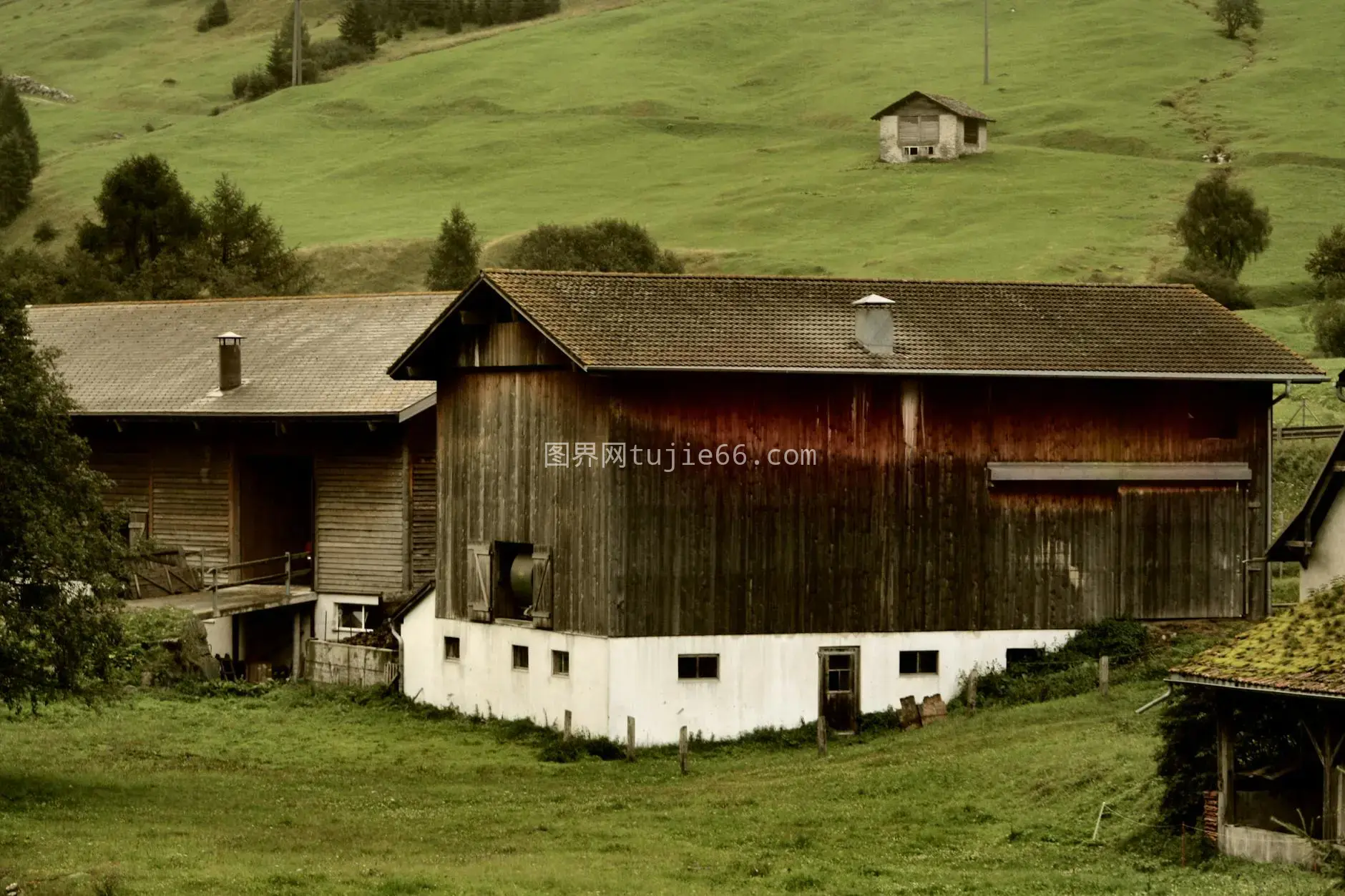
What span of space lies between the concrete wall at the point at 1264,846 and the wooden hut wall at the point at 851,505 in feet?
46.2

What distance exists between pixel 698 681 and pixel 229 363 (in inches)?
646

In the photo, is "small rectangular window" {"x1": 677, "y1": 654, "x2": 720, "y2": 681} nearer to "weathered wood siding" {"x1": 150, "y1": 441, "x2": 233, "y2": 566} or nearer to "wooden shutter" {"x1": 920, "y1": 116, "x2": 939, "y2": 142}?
"weathered wood siding" {"x1": 150, "y1": 441, "x2": 233, "y2": 566}

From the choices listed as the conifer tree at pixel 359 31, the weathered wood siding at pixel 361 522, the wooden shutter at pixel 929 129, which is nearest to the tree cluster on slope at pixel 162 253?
the weathered wood siding at pixel 361 522

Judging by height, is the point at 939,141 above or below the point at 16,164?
below

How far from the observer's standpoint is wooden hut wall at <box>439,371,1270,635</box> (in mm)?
37719

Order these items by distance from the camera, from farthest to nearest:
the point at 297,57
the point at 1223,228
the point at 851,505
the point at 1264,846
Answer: the point at 297,57 → the point at 1223,228 → the point at 851,505 → the point at 1264,846

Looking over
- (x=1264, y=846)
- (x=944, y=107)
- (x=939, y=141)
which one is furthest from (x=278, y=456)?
(x=939, y=141)

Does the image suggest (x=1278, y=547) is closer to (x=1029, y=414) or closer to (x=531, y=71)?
(x=1029, y=414)

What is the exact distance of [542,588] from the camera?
38.5 m

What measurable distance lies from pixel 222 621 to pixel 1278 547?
24.0 meters

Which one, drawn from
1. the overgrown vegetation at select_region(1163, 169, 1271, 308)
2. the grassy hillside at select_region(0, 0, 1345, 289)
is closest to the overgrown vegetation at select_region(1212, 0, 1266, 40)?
the grassy hillside at select_region(0, 0, 1345, 289)

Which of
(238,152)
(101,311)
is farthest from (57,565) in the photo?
(238,152)

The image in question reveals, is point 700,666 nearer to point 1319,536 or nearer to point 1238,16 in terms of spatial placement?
point 1319,536

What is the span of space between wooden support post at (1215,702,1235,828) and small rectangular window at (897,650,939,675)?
45.2 feet
